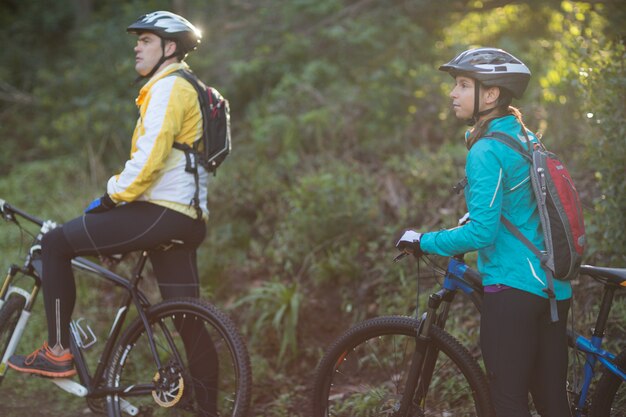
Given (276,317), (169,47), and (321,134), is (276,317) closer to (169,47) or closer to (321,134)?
(169,47)

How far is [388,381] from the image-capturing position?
479 cm

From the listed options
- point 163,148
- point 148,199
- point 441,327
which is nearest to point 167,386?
point 148,199

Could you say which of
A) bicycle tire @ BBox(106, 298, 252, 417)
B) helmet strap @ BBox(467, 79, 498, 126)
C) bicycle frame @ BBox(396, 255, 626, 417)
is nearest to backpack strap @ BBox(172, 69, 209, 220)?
bicycle tire @ BBox(106, 298, 252, 417)

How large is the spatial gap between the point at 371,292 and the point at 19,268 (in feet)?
9.23

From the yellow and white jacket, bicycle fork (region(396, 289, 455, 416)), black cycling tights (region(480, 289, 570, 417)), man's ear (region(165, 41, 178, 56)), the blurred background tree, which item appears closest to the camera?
black cycling tights (region(480, 289, 570, 417))

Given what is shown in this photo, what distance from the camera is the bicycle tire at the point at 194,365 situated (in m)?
3.82

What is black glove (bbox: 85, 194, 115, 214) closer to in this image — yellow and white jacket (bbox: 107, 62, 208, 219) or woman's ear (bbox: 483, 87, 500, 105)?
yellow and white jacket (bbox: 107, 62, 208, 219)

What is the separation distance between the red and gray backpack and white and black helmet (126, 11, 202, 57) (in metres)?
1.94

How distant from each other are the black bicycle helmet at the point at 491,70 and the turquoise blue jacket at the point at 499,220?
0.45 feet

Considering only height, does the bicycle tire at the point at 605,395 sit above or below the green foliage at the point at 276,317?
above

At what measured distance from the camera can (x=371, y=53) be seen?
8.95m

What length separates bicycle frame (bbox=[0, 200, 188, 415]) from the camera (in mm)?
4102

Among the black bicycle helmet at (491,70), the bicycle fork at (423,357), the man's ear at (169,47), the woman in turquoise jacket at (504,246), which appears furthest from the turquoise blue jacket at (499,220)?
the man's ear at (169,47)

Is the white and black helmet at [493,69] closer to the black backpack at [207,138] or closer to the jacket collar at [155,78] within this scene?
the black backpack at [207,138]
